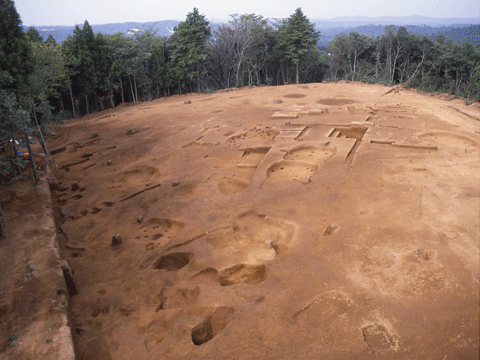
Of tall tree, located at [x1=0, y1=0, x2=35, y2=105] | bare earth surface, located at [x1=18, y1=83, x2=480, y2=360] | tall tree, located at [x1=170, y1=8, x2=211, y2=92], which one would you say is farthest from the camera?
tall tree, located at [x1=170, y1=8, x2=211, y2=92]

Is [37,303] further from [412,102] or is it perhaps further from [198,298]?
[412,102]

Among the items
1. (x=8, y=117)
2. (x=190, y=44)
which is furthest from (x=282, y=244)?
(x=190, y=44)

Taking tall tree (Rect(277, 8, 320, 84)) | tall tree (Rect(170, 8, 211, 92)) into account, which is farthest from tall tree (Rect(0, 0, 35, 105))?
tall tree (Rect(277, 8, 320, 84))

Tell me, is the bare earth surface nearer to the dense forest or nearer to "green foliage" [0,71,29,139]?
"green foliage" [0,71,29,139]

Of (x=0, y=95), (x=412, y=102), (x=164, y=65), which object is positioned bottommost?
(x=412, y=102)

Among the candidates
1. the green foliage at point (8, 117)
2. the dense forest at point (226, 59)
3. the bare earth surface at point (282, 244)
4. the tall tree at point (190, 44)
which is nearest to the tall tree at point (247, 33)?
the dense forest at point (226, 59)

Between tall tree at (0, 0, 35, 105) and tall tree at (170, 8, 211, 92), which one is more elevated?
tall tree at (170, 8, 211, 92)

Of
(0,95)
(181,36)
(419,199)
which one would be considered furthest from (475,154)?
(181,36)
